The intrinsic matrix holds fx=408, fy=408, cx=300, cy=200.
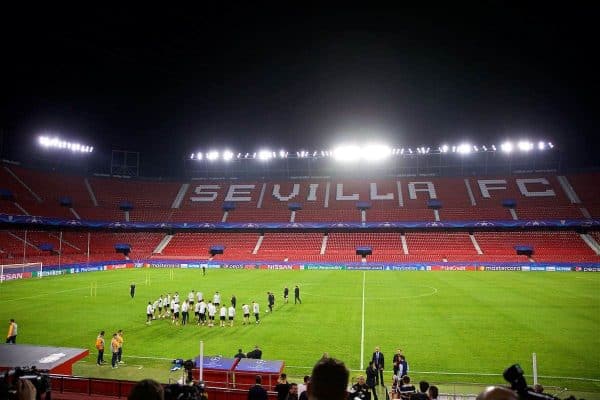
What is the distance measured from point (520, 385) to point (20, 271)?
52.3m

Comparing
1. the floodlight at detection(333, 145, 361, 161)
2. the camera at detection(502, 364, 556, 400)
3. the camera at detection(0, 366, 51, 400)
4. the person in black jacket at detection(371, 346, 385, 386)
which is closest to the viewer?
the camera at detection(502, 364, 556, 400)

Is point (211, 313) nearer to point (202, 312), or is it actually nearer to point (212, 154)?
point (202, 312)

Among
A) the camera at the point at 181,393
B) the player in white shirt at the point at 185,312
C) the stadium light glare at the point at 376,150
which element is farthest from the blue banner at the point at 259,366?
the stadium light glare at the point at 376,150

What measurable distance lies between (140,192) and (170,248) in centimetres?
1741

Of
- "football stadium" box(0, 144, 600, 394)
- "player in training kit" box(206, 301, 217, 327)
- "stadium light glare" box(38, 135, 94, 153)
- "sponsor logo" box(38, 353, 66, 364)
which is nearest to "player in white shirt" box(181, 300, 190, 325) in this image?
"football stadium" box(0, 144, 600, 394)

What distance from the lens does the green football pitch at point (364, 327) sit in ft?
52.8

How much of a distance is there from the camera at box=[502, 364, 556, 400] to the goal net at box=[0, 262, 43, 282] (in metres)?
49.5

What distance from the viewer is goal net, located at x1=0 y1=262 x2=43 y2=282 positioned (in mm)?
42031

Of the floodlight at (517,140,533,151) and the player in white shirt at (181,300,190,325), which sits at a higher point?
the floodlight at (517,140,533,151)

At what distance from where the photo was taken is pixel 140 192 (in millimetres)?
76938

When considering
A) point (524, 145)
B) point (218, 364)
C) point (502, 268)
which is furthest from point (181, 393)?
point (524, 145)

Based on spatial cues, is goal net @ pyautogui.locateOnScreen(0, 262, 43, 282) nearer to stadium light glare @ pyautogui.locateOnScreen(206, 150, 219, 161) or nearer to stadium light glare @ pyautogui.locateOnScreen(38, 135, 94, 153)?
stadium light glare @ pyautogui.locateOnScreen(38, 135, 94, 153)

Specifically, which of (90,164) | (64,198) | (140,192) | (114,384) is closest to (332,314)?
(114,384)

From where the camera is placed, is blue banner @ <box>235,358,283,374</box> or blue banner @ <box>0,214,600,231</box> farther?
blue banner @ <box>0,214,600,231</box>
